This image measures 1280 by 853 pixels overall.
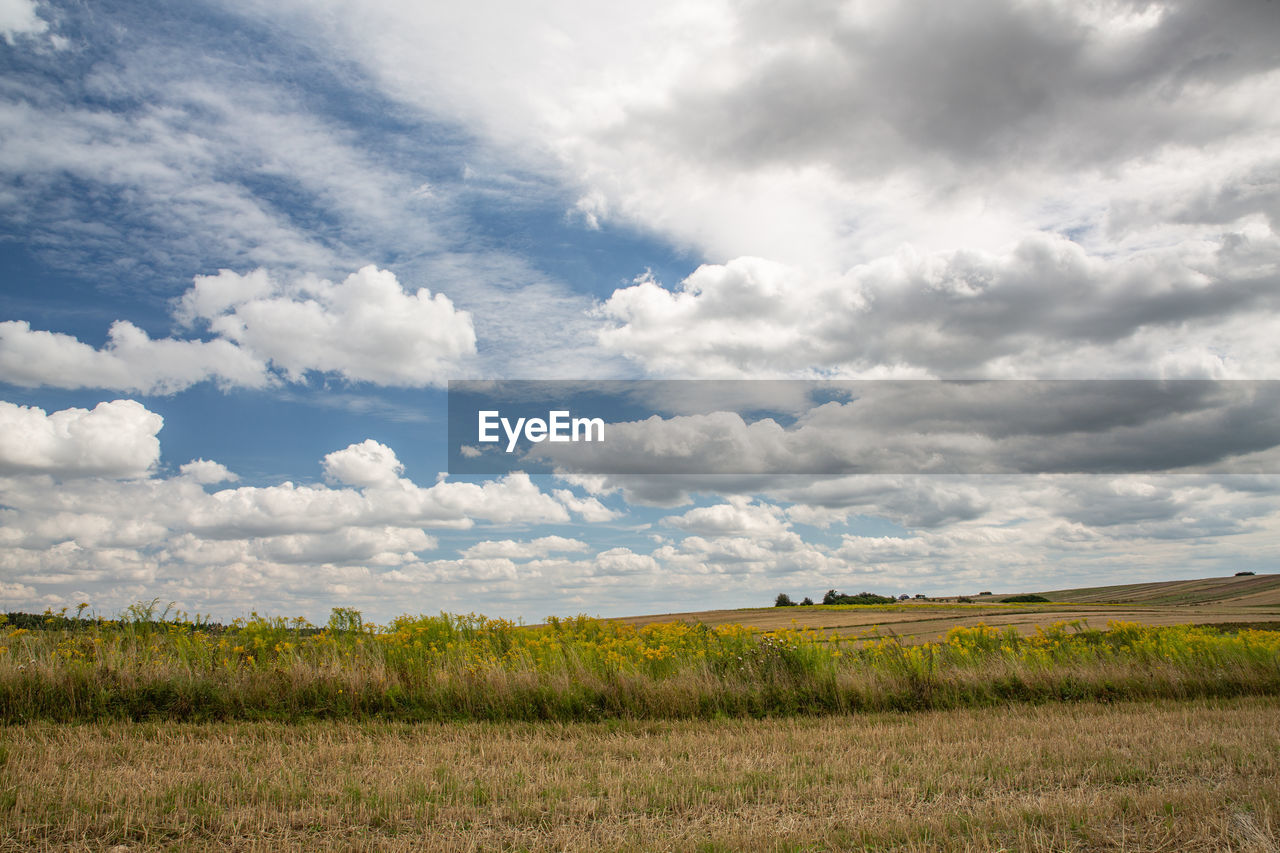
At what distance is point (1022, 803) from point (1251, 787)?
2.15 meters

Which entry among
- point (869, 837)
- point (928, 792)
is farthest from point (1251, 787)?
point (869, 837)

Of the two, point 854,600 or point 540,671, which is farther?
point 854,600

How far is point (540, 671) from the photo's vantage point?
1131 cm

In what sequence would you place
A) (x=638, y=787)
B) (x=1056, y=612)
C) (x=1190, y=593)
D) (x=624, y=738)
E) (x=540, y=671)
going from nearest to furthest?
(x=638, y=787), (x=624, y=738), (x=540, y=671), (x=1056, y=612), (x=1190, y=593)

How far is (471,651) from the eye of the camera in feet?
40.9

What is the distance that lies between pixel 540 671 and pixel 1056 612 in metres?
31.1

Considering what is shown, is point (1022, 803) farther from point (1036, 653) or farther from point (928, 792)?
point (1036, 653)

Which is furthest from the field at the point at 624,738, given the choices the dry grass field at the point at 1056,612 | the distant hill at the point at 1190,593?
the distant hill at the point at 1190,593

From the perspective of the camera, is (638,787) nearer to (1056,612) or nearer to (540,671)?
(540,671)

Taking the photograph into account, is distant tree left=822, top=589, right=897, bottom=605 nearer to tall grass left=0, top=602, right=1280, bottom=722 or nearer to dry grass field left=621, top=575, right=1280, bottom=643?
dry grass field left=621, top=575, right=1280, bottom=643

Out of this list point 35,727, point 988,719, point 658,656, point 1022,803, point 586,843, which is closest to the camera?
point 586,843

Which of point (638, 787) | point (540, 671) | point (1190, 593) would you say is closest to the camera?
point (638, 787)

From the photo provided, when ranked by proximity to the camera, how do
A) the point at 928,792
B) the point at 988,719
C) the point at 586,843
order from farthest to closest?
1. the point at 988,719
2. the point at 928,792
3. the point at 586,843

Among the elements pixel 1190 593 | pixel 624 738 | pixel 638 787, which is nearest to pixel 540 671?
pixel 624 738
